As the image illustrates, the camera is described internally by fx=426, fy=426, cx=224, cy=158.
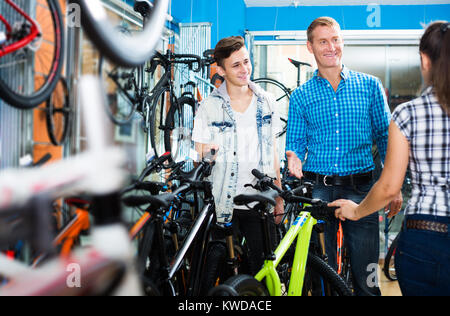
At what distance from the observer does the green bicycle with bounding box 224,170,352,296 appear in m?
1.74

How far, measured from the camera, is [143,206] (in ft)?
4.10

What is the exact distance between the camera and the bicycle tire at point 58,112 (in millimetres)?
822

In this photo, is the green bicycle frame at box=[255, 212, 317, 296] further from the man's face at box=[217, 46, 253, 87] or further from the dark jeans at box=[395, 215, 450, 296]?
the man's face at box=[217, 46, 253, 87]

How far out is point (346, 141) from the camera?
211 cm

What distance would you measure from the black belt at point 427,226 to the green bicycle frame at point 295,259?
637 mm

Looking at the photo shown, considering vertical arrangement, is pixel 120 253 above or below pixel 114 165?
below

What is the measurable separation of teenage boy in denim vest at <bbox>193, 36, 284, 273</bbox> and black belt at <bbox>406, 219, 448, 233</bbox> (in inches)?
32.7

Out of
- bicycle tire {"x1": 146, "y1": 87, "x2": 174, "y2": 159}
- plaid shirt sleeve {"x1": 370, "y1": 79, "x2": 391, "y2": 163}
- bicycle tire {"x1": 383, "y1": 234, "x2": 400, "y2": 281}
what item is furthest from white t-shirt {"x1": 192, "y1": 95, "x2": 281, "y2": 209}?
bicycle tire {"x1": 383, "y1": 234, "x2": 400, "y2": 281}

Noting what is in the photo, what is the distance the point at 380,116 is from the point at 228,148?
0.77 m

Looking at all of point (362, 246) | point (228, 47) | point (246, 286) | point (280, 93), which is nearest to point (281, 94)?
point (280, 93)

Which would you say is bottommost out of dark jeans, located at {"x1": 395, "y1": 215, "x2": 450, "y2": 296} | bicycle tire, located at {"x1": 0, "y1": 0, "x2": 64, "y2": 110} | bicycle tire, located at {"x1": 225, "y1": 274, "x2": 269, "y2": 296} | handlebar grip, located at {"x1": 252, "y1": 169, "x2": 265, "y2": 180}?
bicycle tire, located at {"x1": 225, "y1": 274, "x2": 269, "y2": 296}
